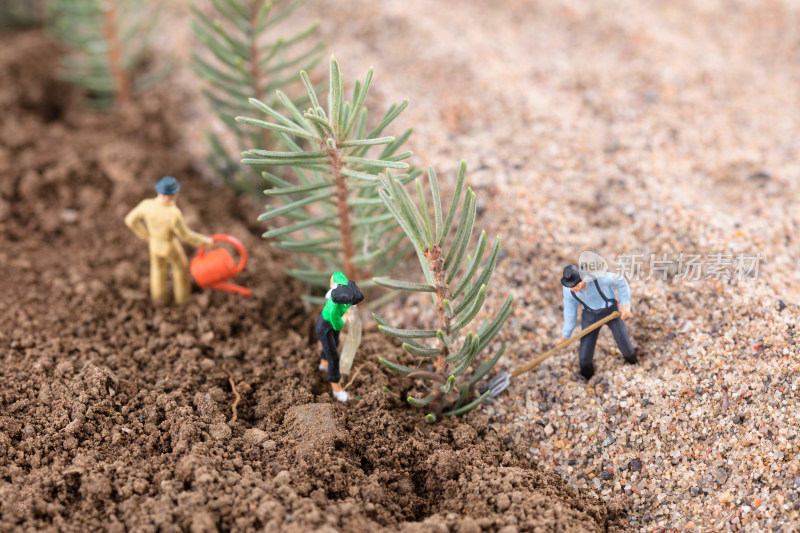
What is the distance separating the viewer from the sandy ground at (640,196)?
7.52 ft

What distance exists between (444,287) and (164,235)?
1.24 m

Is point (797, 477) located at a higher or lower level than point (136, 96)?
lower

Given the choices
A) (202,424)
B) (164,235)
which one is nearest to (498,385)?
(202,424)

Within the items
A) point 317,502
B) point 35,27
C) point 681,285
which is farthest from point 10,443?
point 35,27

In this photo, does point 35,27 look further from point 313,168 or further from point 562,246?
point 562,246

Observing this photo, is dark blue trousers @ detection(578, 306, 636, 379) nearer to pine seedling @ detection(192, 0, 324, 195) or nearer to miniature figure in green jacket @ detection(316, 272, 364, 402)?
miniature figure in green jacket @ detection(316, 272, 364, 402)

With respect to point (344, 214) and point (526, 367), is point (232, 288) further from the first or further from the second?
point (526, 367)

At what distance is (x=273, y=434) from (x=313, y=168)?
1015 mm

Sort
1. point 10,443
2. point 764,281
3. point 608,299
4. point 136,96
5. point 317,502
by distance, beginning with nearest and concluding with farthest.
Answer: point 317,502 → point 10,443 → point 608,299 → point 764,281 → point 136,96

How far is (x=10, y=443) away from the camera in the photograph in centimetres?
220

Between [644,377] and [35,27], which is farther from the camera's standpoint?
[35,27]

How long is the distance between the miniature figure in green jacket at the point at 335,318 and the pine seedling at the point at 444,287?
0.52 feet

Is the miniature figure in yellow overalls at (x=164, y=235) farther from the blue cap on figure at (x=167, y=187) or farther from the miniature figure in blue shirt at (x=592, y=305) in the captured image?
the miniature figure in blue shirt at (x=592, y=305)

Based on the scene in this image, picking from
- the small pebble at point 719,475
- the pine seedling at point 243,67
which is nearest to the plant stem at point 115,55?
the pine seedling at point 243,67
